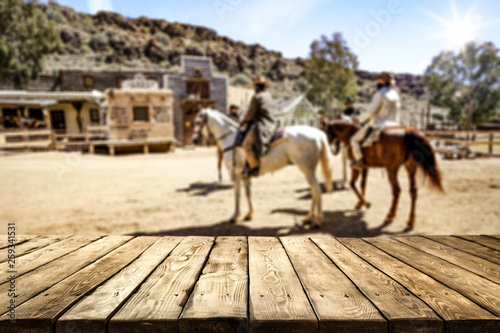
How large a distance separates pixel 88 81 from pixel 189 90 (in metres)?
9.32

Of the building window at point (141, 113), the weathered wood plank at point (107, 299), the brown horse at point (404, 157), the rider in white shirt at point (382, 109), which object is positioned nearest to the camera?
the weathered wood plank at point (107, 299)

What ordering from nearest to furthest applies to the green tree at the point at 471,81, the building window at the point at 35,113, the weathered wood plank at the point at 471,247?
1. the weathered wood plank at the point at 471,247
2. the building window at the point at 35,113
3. the green tree at the point at 471,81

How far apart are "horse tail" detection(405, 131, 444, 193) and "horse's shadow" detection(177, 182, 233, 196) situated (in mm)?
5026

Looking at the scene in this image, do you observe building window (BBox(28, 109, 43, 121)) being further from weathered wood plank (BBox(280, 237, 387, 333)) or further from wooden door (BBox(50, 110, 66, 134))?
weathered wood plank (BBox(280, 237, 387, 333))

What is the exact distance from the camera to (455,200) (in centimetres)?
614

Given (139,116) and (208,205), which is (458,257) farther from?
(139,116)

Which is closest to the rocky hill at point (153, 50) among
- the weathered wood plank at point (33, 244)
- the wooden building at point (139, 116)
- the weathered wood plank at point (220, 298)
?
the wooden building at point (139, 116)

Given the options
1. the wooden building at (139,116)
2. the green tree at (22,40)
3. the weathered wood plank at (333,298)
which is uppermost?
the green tree at (22,40)

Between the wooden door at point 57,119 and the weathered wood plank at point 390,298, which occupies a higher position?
the wooden door at point 57,119

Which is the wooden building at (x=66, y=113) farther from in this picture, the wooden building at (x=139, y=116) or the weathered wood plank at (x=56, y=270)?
the weathered wood plank at (x=56, y=270)

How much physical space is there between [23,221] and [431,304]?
6.66m

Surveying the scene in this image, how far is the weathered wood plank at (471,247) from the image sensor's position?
1.61 meters

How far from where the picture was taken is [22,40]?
80.1 ft

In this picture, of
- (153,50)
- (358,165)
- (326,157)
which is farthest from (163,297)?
(153,50)
